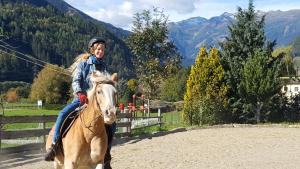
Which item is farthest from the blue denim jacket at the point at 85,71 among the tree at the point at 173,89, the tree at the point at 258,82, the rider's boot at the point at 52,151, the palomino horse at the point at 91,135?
the tree at the point at 173,89

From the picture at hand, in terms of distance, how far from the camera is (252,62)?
3225 cm

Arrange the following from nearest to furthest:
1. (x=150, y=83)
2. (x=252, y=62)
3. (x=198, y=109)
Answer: (x=198, y=109)
(x=252, y=62)
(x=150, y=83)

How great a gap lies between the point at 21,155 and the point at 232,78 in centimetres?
2151

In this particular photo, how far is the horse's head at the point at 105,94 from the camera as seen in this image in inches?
219

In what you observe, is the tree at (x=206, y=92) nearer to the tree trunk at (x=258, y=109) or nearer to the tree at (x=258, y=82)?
the tree at (x=258, y=82)

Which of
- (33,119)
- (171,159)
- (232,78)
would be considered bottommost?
(171,159)

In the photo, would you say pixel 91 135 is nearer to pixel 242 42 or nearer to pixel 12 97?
pixel 242 42

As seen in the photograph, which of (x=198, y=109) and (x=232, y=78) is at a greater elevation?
(x=232, y=78)

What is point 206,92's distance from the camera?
3244cm

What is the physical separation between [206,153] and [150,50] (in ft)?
90.7

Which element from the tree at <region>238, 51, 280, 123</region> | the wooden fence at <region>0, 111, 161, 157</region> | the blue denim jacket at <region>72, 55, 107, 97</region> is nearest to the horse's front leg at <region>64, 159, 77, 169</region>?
the blue denim jacket at <region>72, 55, 107, 97</region>

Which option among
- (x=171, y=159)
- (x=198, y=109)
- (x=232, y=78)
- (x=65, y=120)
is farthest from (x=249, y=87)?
(x=65, y=120)

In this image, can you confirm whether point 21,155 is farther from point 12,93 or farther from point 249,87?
point 12,93

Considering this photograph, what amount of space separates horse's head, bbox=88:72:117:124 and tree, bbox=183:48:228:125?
23916 millimetres
